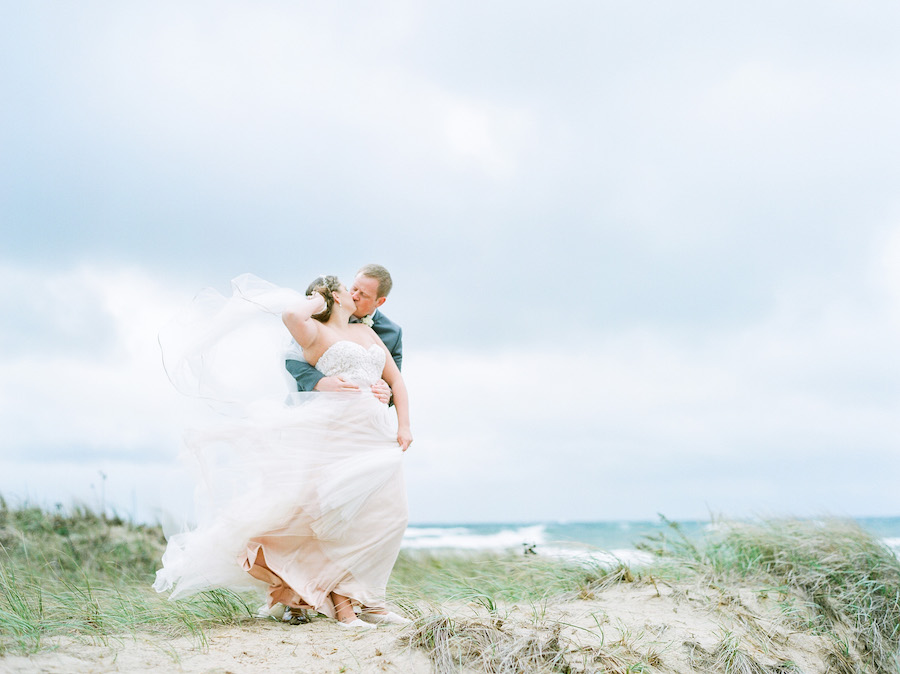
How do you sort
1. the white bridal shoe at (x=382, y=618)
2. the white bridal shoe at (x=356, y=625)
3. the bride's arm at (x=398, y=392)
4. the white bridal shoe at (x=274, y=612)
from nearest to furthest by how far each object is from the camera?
the white bridal shoe at (x=356, y=625) < the white bridal shoe at (x=382, y=618) < the white bridal shoe at (x=274, y=612) < the bride's arm at (x=398, y=392)

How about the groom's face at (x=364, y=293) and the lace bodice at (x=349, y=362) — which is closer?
the lace bodice at (x=349, y=362)

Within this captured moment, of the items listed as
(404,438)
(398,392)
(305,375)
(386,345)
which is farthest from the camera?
(386,345)

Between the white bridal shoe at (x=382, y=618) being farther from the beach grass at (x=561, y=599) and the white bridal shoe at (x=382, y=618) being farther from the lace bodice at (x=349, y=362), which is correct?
the lace bodice at (x=349, y=362)

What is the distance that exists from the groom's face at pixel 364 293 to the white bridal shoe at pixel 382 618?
2.09m

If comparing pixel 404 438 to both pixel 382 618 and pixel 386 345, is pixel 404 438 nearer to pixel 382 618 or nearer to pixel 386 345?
pixel 386 345

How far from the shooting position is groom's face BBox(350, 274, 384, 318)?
5.39m

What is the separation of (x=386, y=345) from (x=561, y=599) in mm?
2421

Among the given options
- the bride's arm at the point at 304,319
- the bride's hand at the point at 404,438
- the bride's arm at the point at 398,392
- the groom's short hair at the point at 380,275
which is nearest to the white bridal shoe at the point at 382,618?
the bride's hand at the point at 404,438

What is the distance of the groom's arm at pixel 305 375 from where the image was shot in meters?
5.34

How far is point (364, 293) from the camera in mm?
5402

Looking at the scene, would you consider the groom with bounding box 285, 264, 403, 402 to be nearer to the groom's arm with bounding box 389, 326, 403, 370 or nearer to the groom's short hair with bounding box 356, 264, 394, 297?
the groom's short hair with bounding box 356, 264, 394, 297

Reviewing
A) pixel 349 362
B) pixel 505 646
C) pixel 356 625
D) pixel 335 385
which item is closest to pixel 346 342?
pixel 349 362

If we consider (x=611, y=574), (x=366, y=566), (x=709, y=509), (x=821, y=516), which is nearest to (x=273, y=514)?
(x=366, y=566)

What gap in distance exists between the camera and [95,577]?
7898mm
